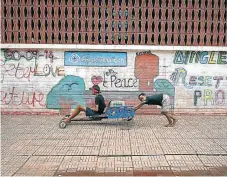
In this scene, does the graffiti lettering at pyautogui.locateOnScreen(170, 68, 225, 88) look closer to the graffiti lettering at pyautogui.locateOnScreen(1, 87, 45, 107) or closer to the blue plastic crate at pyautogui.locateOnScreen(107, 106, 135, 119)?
the blue plastic crate at pyautogui.locateOnScreen(107, 106, 135, 119)

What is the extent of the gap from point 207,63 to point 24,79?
707cm

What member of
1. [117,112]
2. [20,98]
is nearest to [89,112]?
[117,112]

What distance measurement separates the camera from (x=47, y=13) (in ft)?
35.5

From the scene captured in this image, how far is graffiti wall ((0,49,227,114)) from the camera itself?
432 inches

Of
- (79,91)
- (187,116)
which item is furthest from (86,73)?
(187,116)

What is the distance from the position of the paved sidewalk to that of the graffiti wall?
137 cm

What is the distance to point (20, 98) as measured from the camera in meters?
11.0

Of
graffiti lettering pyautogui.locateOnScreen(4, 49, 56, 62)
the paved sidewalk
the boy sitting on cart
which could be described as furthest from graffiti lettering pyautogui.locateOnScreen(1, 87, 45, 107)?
the boy sitting on cart

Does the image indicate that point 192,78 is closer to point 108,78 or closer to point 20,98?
point 108,78

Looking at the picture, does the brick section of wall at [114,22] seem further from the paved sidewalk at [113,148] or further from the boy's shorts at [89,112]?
the paved sidewalk at [113,148]

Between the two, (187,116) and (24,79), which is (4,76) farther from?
(187,116)

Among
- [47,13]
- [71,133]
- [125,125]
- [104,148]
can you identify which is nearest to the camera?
[104,148]

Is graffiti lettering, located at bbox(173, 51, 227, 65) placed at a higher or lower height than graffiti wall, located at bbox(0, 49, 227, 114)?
higher

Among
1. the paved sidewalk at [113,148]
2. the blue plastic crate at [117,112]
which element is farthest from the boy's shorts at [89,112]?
the blue plastic crate at [117,112]
